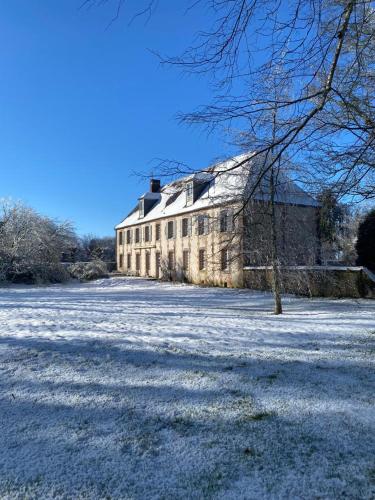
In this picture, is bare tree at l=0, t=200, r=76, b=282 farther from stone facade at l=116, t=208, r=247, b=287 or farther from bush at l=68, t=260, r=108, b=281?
stone facade at l=116, t=208, r=247, b=287

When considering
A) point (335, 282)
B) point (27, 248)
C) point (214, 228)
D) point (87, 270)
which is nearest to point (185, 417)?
point (214, 228)

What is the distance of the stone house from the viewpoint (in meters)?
8.60

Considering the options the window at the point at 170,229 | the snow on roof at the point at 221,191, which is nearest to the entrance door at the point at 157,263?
the window at the point at 170,229

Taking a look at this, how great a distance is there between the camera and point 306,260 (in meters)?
14.9

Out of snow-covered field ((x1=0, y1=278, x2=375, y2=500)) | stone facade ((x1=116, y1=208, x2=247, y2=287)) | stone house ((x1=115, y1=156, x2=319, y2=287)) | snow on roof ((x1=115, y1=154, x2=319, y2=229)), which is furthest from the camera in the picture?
stone facade ((x1=116, y1=208, x2=247, y2=287))

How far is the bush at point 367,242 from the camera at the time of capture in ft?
58.7

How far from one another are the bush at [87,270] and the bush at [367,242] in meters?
22.3

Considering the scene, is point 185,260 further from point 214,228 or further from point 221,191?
point 214,228

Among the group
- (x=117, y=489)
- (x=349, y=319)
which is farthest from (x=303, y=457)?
(x=349, y=319)

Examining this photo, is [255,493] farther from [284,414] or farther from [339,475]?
[284,414]

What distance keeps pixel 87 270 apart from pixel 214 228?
78.1 feet

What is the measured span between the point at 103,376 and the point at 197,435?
A: 6.40ft

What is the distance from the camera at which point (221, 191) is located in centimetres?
1516

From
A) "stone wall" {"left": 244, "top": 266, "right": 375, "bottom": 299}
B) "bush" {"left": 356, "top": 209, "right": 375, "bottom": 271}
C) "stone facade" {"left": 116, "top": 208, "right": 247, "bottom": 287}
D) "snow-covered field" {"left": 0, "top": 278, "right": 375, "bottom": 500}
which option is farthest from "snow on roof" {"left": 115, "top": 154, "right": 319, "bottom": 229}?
"bush" {"left": 356, "top": 209, "right": 375, "bottom": 271}
